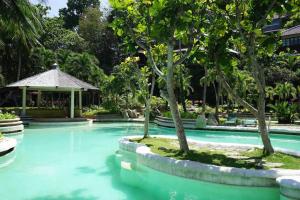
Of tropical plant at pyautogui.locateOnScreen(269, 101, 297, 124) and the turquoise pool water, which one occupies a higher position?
tropical plant at pyautogui.locateOnScreen(269, 101, 297, 124)

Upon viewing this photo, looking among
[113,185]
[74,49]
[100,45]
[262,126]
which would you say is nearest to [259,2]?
[262,126]

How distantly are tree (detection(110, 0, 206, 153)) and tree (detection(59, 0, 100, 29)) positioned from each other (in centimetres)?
5427

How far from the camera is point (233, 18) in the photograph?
32.1 ft

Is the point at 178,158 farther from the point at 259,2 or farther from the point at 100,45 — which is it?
the point at 100,45

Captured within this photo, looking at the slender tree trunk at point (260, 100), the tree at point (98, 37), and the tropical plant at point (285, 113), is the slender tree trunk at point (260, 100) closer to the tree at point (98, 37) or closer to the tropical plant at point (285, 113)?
the tropical plant at point (285, 113)

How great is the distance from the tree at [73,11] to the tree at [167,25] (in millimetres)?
54271

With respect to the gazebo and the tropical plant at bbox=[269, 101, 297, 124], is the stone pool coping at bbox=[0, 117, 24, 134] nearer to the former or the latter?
the gazebo

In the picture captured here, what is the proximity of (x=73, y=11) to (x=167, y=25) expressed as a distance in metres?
58.2

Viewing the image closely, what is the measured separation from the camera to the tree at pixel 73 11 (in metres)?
63.6

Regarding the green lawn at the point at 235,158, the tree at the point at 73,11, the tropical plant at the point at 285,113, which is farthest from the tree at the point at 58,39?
the green lawn at the point at 235,158

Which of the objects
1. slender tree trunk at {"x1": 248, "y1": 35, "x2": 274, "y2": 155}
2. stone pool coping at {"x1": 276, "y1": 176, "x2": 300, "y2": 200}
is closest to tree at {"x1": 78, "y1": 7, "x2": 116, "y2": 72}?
slender tree trunk at {"x1": 248, "y1": 35, "x2": 274, "y2": 155}

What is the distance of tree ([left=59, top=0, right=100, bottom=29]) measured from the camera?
209 feet

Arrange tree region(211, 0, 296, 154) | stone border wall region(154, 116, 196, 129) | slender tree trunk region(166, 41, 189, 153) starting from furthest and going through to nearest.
Result: stone border wall region(154, 116, 196, 129)
slender tree trunk region(166, 41, 189, 153)
tree region(211, 0, 296, 154)

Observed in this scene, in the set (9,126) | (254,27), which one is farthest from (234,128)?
(254,27)
